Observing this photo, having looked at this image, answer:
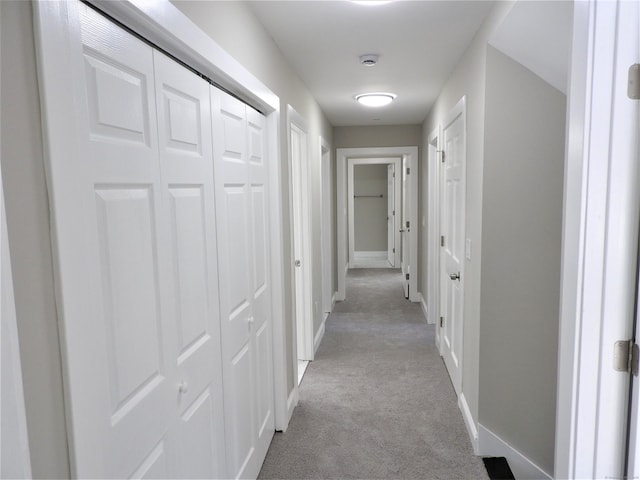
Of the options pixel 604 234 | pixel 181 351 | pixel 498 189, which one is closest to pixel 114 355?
pixel 181 351

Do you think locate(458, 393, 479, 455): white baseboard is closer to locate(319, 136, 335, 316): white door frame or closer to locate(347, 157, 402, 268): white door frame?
locate(319, 136, 335, 316): white door frame

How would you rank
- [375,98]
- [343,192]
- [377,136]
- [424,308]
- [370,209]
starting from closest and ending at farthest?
1. [375,98]
2. [424,308]
3. [377,136]
4. [343,192]
5. [370,209]

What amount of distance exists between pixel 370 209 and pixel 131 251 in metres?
8.18

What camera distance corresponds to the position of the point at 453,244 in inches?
126

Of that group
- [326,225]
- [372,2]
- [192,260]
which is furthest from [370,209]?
[192,260]

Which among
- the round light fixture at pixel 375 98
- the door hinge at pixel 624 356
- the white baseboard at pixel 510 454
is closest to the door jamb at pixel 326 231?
the round light fixture at pixel 375 98

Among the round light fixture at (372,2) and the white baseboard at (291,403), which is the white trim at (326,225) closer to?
the white baseboard at (291,403)

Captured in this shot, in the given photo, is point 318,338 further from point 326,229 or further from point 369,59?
point 369,59

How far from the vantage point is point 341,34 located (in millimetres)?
2355

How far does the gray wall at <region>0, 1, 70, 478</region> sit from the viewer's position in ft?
2.35

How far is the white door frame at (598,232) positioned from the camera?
107 centimetres

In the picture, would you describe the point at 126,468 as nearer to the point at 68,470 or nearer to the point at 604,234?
the point at 68,470

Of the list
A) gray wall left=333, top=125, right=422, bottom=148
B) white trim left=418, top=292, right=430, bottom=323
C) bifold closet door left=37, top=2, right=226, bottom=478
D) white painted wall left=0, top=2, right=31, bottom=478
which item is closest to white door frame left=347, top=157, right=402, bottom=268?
gray wall left=333, top=125, right=422, bottom=148

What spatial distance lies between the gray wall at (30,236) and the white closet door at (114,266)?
0.03 m
